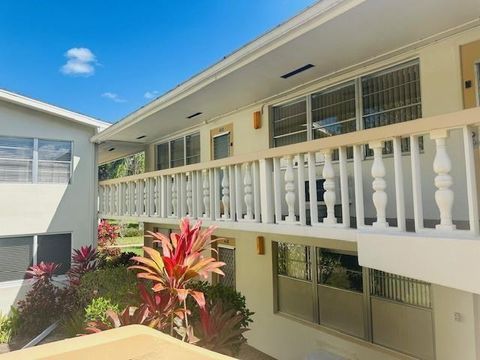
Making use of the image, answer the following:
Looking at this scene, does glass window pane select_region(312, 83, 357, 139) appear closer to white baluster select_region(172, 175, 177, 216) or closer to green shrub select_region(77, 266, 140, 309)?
white baluster select_region(172, 175, 177, 216)

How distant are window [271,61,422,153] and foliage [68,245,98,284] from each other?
20.4ft

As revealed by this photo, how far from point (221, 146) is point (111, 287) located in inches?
171

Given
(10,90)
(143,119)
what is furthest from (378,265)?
(10,90)

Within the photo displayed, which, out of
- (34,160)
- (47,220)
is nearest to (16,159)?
(34,160)

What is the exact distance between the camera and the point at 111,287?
7605 mm

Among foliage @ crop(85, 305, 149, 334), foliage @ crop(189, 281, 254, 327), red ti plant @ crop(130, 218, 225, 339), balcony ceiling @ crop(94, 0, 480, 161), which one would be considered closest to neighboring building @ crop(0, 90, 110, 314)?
balcony ceiling @ crop(94, 0, 480, 161)

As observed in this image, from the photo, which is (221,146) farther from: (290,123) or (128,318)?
(128,318)

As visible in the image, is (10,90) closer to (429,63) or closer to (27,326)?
(27,326)

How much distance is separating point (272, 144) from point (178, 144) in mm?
4710

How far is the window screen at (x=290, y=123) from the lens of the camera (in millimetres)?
7219

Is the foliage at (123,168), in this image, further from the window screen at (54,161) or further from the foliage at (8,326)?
the foliage at (8,326)

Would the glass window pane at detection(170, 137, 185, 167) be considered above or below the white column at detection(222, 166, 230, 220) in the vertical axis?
above

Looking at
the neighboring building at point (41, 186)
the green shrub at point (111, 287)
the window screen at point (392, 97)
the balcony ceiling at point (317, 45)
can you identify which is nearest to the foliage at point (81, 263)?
the green shrub at point (111, 287)

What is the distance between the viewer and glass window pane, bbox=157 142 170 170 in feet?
40.3
